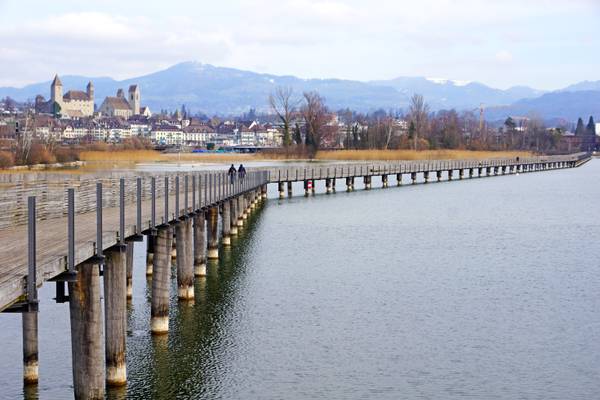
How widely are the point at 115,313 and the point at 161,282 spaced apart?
5335mm

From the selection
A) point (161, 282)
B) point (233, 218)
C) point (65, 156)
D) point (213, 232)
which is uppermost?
point (65, 156)

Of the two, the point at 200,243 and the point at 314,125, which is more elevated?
the point at 314,125

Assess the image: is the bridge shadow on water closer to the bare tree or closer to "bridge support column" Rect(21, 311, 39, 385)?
"bridge support column" Rect(21, 311, 39, 385)

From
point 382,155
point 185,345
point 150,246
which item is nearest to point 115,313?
point 185,345

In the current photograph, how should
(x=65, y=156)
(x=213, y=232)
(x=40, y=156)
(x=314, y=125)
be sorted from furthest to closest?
(x=314, y=125), (x=65, y=156), (x=40, y=156), (x=213, y=232)

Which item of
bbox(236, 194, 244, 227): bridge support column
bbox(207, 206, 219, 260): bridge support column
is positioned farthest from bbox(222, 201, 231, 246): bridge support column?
bbox(236, 194, 244, 227): bridge support column

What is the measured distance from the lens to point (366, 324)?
28.0 metres

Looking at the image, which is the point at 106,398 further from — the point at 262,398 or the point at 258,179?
the point at 258,179

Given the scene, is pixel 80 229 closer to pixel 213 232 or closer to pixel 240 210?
pixel 213 232

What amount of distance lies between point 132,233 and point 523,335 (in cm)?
1203

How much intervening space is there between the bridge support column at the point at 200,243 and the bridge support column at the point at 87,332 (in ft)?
45.1

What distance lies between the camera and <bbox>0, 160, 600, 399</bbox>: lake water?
2198 cm

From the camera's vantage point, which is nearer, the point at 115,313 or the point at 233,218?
the point at 115,313

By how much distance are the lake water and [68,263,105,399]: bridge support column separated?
2.63 m
